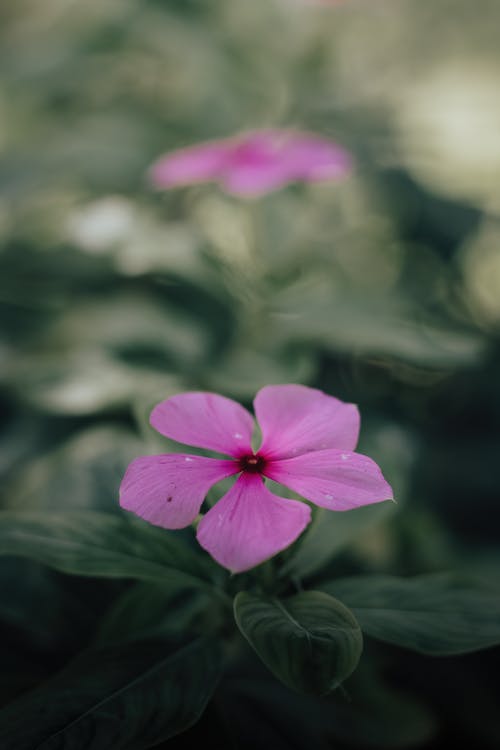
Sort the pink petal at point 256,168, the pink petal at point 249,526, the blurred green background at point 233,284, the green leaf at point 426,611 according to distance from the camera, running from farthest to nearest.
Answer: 1. the pink petal at point 256,168
2. the blurred green background at point 233,284
3. the green leaf at point 426,611
4. the pink petal at point 249,526

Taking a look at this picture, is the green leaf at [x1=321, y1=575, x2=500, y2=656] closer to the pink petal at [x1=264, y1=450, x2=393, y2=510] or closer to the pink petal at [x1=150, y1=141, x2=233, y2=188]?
the pink petal at [x1=264, y1=450, x2=393, y2=510]

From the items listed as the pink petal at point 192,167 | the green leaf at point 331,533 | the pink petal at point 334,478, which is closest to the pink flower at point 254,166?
the pink petal at point 192,167

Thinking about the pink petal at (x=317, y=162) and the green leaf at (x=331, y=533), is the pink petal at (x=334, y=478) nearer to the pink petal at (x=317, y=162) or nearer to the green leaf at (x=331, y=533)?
the green leaf at (x=331, y=533)

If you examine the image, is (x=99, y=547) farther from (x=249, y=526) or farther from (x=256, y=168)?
(x=256, y=168)

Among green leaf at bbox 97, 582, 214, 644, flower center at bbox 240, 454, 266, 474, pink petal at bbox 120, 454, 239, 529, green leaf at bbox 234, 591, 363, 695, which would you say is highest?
pink petal at bbox 120, 454, 239, 529

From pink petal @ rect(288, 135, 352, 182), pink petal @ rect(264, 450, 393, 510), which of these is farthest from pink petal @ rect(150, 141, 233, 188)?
pink petal @ rect(264, 450, 393, 510)

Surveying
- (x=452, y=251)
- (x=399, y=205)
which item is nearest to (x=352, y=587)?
(x=452, y=251)

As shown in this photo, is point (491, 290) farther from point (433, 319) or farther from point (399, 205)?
point (433, 319)

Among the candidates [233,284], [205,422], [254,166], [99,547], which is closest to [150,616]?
[99,547]
